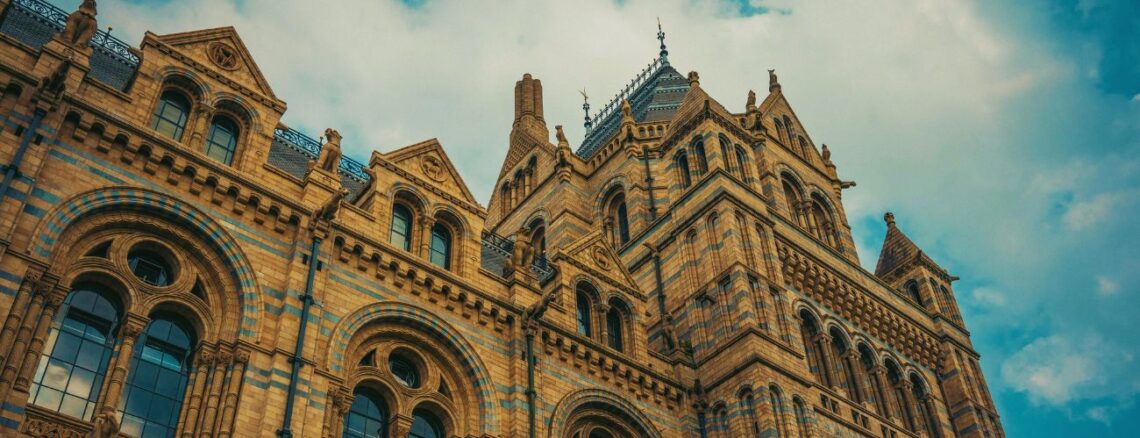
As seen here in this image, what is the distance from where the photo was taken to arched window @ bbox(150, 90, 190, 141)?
24.6 meters

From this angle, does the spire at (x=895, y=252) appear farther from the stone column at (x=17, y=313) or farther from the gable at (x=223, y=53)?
the stone column at (x=17, y=313)

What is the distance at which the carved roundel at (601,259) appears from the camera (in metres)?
33.4

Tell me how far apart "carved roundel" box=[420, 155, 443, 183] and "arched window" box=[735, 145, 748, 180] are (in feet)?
44.9

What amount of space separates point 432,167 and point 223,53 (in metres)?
6.44

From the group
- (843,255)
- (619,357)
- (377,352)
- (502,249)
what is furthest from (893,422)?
(377,352)

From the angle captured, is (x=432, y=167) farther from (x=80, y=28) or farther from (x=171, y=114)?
(x=80, y=28)

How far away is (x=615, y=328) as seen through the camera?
32719 millimetres

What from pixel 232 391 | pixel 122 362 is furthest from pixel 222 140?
pixel 232 391

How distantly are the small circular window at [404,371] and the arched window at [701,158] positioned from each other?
16848mm

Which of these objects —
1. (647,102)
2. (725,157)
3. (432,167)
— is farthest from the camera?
(647,102)

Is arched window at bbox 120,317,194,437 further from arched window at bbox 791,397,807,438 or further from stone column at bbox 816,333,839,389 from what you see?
stone column at bbox 816,333,839,389

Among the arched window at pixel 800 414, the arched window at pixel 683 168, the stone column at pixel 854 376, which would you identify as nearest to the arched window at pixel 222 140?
the arched window at pixel 800 414

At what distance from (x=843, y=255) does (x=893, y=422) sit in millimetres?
7094

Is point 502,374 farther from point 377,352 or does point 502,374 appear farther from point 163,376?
point 163,376
